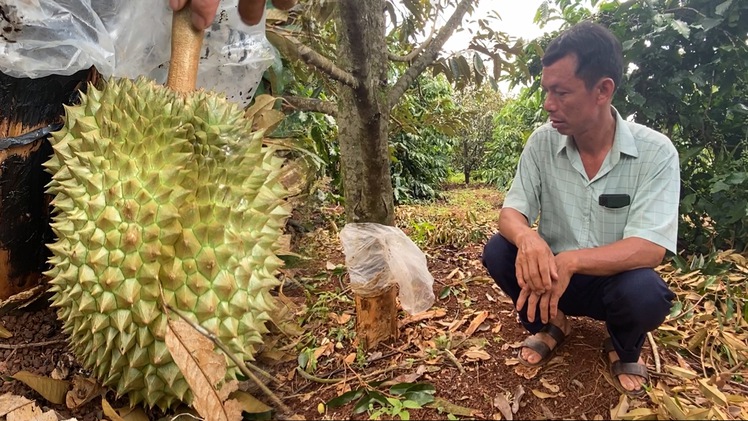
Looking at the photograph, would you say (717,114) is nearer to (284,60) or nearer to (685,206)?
(685,206)

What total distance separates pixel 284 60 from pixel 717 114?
2.15 meters

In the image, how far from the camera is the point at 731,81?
242 centimetres

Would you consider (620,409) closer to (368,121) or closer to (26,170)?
(368,121)

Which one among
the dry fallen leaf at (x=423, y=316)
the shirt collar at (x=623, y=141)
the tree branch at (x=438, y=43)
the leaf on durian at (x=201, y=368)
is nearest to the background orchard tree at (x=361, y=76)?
the tree branch at (x=438, y=43)

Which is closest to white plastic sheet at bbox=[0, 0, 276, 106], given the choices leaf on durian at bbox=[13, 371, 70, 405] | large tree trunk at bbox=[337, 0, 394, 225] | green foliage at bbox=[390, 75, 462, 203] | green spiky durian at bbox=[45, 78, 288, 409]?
green spiky durian at bbox=[45, 78, 288, 409]

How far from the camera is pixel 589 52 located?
4.82 ft

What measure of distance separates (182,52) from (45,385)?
0.82 meters

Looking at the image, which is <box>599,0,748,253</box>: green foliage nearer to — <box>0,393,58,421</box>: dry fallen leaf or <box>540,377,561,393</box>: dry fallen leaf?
<box>540,377,561,393</box>: dry fallen leaf

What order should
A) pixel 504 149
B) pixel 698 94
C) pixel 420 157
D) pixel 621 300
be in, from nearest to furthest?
pixel 621 300, pixel 698 94, pixel 420 157, pixel 504 149

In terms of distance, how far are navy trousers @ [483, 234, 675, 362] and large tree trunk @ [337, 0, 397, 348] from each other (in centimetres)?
39

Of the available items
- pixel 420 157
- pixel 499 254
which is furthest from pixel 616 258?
pixel 420 157

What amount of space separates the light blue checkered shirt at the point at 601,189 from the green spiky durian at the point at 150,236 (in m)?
0.90

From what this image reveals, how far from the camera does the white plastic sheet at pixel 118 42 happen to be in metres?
1.13

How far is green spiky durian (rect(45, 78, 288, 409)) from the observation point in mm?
963
